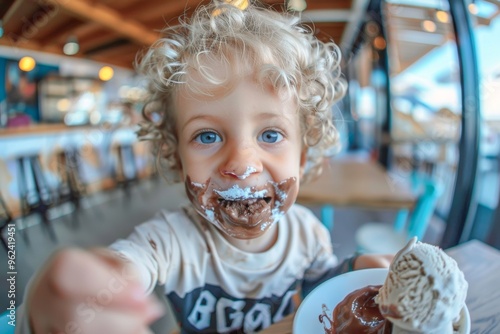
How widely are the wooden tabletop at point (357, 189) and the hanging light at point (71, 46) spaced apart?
25.1 inches

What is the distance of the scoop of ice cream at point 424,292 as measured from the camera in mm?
218

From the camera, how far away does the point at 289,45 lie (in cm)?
34

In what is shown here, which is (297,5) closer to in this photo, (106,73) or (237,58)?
(237,58)

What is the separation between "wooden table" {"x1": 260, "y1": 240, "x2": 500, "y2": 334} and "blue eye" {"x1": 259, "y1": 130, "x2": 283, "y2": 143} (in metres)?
0.23

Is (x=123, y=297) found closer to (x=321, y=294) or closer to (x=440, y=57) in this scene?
(x=321, y=294)

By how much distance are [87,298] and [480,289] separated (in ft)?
1.57

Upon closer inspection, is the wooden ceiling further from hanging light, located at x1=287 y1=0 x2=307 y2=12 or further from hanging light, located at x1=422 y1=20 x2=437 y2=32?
hanging light, located at x1=422 y1=20 x2=437 y2=32

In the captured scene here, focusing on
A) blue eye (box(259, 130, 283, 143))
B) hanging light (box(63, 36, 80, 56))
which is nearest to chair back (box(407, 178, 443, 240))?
blue eye (box(259, 130, 283, 143))

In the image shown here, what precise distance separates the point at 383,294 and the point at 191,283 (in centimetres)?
28

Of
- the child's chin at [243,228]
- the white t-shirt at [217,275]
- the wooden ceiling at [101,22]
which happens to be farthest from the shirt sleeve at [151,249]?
the wooden ceiling at [101,22]

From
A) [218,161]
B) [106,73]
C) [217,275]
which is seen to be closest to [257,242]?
[217,275]

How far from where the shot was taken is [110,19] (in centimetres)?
31

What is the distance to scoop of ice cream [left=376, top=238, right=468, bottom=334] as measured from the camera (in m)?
0.22

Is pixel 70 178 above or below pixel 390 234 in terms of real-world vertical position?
above
